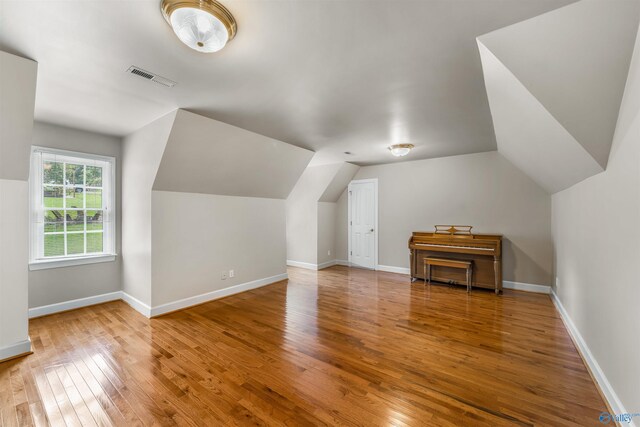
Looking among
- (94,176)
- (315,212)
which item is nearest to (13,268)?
(94,176)

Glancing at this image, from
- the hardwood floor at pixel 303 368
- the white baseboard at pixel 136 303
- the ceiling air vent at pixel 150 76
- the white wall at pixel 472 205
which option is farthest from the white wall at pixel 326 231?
the ceiling air vent at pixel 150 76

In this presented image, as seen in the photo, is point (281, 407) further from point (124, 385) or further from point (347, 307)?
point (347, 307)

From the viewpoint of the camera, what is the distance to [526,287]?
453 cm

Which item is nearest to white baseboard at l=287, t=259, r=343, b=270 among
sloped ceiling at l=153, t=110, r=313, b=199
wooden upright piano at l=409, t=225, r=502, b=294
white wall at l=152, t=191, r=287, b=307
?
white wall at l=152, t=191, r=287, b=307

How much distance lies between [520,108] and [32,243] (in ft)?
18.1

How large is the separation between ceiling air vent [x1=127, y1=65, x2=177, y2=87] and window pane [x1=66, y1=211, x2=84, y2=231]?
8.71 feet

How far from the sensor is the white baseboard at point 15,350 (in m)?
2.42

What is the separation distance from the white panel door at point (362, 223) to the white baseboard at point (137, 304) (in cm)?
439

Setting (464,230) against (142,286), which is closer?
(142,286)

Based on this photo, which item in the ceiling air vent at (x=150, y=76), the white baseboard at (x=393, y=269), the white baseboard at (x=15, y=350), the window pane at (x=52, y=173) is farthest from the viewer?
the white baseboard at (x=393, y=269)

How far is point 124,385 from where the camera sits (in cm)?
207

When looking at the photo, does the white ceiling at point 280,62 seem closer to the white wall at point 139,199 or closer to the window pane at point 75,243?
the white wall at point 139,199

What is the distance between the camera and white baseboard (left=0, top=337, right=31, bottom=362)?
2.42 meters

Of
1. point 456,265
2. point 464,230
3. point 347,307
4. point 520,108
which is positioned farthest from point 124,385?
point 464,230
